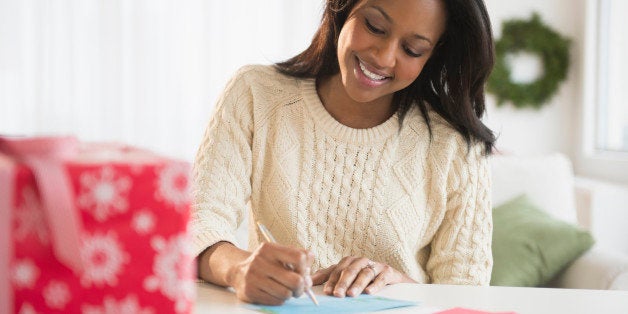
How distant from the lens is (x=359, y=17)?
1.51m

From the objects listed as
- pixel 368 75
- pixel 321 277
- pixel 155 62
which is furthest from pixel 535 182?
pixel 155 62

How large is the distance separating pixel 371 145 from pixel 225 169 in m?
0.32

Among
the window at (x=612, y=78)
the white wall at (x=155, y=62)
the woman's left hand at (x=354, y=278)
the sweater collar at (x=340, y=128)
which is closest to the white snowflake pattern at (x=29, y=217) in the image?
the woman's left hand at (x=354, y=278)

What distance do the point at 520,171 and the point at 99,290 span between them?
2.15m

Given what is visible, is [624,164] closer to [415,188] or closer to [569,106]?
[569,106]

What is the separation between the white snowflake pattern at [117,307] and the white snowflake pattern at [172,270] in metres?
0.02

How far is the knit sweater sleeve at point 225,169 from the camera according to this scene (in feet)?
4.73

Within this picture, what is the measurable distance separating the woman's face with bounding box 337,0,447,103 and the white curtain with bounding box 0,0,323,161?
262cm

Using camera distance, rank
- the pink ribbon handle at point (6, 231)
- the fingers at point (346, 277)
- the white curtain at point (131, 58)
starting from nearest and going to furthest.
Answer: the pink ribbon handle at point (6, 231) < the fingers at point (346, 277) < the white curtain at point (131, 58)

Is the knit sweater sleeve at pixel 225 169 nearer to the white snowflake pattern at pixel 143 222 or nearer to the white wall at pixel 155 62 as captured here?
the white snowflake pattern at pixel 143 222

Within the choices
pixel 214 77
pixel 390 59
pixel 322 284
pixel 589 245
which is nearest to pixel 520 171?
pixel 589 245

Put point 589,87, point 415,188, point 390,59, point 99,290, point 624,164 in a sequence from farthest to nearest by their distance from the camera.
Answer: point 589,87 < point 624,164 < point 415,188 < point 390,59 < point 99,290

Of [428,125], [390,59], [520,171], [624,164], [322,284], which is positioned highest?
[390,59]

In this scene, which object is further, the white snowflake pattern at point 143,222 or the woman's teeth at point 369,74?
the woman's teeth at point 369,74
